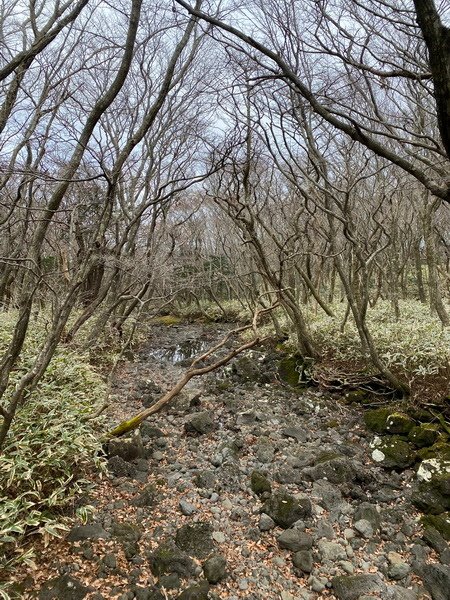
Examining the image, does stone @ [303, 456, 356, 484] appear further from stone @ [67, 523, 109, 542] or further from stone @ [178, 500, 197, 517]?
stone @ [67, 523, 109, 542]

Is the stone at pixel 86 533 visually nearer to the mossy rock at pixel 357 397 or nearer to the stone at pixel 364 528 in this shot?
the stone at pixel 364 528

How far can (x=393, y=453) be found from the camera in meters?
4.43

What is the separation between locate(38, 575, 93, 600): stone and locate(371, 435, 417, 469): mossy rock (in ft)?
11.9

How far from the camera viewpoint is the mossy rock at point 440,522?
3.26 meters

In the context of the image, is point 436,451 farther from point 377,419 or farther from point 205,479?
point 205,479

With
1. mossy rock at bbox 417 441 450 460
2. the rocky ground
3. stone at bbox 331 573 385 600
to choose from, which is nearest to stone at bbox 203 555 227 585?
the rocky ground

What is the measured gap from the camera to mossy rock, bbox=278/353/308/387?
751 cm

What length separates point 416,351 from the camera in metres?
6.05

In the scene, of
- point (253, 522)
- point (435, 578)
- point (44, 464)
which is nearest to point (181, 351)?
point (44, 464)

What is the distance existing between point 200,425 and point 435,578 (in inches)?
136

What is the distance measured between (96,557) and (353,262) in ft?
19.4

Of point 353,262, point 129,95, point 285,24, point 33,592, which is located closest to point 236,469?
point 33,592

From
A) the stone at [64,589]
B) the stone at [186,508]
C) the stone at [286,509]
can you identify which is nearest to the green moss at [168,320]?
the stone at [186,508]

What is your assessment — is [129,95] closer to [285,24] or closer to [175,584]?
[285,24]
